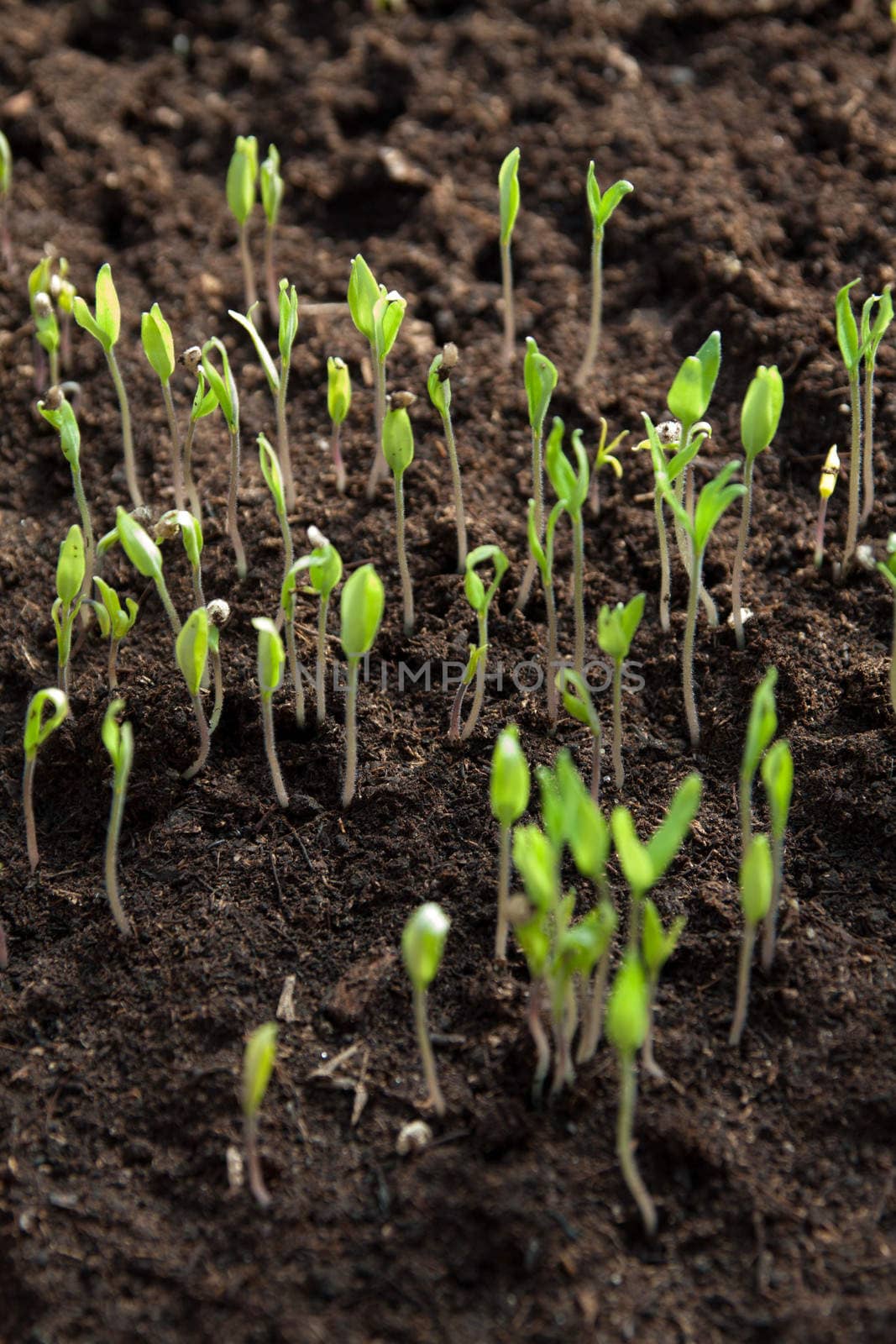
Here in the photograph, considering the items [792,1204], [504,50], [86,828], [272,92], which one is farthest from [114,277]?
[792,1204]

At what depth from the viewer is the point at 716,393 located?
94.9 inches

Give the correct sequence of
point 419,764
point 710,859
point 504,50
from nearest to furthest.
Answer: point 710,859 → point 419,764 → point 504,50

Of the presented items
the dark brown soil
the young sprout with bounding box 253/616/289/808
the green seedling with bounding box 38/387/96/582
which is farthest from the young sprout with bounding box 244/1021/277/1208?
the green seedling with bounding box 38/387/96/582

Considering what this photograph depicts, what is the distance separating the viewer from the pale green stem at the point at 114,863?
159 centimetres

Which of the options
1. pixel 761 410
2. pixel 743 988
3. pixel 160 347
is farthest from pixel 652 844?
pixel 160 347

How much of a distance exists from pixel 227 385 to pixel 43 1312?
51.0 inches

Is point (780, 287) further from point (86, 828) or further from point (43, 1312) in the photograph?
point (43, 1312)

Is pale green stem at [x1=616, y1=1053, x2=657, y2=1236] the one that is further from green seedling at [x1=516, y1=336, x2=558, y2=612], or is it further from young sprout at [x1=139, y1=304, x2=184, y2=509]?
young sprout at [x1=139, y1=304, x2=184, y2=509]

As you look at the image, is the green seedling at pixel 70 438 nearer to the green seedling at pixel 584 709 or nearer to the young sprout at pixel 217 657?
the young sprout at pixel 217 657

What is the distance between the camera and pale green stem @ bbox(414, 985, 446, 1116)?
4.64ft

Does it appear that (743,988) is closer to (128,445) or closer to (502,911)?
(502,911)

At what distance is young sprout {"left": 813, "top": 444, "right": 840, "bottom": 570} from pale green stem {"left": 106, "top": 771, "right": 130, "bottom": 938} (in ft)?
3.89

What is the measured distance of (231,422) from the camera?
1968mm

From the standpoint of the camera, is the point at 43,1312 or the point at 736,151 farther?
the point at 736,151
